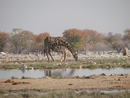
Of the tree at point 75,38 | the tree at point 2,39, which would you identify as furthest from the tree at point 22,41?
the tree at point 75,38

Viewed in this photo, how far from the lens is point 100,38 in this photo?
252ft

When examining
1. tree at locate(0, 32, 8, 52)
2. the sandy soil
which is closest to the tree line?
tree at locate(0, 32, 8, 52)

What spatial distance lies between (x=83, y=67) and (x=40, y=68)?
3722mm

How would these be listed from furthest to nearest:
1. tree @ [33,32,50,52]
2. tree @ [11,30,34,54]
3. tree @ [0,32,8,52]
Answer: tree @ [33,32,50,52] < tree @ [0,32,8,52] < tree @ [11,30,34,54]

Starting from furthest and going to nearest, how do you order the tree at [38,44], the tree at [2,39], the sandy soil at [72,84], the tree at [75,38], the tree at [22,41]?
the tree at [38,44], the tree at [2,39], the tree at [75,38], the tree at [22,41], the sandy soil at [72,84]

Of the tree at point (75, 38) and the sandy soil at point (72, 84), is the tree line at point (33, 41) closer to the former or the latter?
the tree at point (75, 38)

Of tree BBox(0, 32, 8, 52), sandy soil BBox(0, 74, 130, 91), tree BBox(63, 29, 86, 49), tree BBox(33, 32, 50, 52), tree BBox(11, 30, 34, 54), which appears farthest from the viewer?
tree BBox(33, 32, 50, 52)

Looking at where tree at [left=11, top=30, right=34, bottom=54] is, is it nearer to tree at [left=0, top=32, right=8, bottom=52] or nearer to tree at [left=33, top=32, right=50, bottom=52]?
tree at [left=33, top=32, right=50, bottom=52]

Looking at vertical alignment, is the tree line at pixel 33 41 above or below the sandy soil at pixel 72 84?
above

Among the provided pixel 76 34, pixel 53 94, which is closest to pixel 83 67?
pixel 53 94

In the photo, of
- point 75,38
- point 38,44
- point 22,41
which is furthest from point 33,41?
point 75,38

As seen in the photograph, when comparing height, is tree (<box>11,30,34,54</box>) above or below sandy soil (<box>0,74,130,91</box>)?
above

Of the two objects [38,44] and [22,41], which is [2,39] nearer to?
[22,41]

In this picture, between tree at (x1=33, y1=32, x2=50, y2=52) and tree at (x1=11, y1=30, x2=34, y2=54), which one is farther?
tree at (x1=33, y1=32, x2=50, y2=52)
